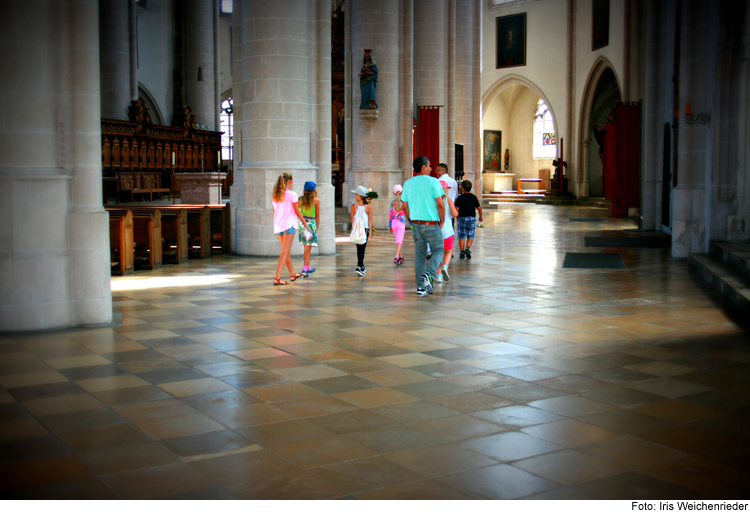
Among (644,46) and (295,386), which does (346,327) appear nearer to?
(295,386)

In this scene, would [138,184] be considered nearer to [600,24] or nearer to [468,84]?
[468,84]

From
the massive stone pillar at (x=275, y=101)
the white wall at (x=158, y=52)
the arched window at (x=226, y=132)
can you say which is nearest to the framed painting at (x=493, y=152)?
the arched window at (x=226, y=132)

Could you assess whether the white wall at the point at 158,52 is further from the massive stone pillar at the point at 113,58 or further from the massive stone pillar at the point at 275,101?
the massive stone pillar at the point at 275,101

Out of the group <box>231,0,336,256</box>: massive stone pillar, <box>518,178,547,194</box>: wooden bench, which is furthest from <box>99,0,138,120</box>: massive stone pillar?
<box>518,178,547,194</box>: wooden bench

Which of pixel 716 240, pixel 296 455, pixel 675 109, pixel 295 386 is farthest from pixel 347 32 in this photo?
pixel 296 455

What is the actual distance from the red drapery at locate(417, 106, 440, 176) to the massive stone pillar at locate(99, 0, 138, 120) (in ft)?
33.6

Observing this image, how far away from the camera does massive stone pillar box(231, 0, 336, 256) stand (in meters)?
13.9

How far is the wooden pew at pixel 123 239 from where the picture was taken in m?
11.5

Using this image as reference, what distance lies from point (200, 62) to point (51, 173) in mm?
25456

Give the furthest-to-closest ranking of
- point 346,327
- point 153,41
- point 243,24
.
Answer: point 153,41, point 243,24, point 346,327

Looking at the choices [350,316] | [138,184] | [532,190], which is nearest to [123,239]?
[350,316]

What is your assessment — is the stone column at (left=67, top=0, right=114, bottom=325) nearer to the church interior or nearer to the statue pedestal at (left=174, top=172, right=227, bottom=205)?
the church interior

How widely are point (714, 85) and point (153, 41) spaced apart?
24.2 meters

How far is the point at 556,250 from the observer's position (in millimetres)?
15273
